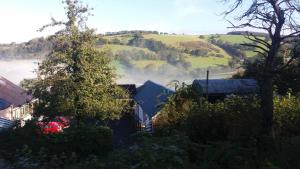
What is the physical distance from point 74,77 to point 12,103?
55.4 ft

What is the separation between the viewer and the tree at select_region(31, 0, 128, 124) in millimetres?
22562

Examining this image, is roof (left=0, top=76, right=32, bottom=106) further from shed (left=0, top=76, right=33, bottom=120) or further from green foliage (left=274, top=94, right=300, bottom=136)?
green foliage (left=274, top=94, right=300, bottom=136)

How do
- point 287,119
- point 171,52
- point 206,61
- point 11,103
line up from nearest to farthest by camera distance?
point 287,119, point 11,103, point 206,61, point 171,52

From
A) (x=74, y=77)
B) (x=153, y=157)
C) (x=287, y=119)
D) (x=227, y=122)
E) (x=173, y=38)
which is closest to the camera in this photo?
(x=153, y=157)

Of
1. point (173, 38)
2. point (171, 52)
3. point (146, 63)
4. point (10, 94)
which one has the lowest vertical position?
point (10, 94)

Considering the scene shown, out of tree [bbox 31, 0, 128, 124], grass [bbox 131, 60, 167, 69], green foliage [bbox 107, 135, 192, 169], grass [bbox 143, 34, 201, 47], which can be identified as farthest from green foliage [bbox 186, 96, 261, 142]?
grass [bbox 143, 34, 201, 47]

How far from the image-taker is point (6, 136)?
10.4 metres

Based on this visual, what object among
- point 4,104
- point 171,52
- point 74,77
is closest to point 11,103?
point 4,104

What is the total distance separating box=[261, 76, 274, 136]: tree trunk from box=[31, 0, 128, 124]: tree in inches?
525

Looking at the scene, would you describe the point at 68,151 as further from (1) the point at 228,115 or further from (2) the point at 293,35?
(2) the point at 293,35

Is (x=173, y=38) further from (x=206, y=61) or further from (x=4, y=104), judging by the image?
(x=4, y=104)

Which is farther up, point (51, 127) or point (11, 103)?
point (51, 127)

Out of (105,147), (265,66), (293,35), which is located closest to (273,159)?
(265,66)

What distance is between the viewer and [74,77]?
23.0m
